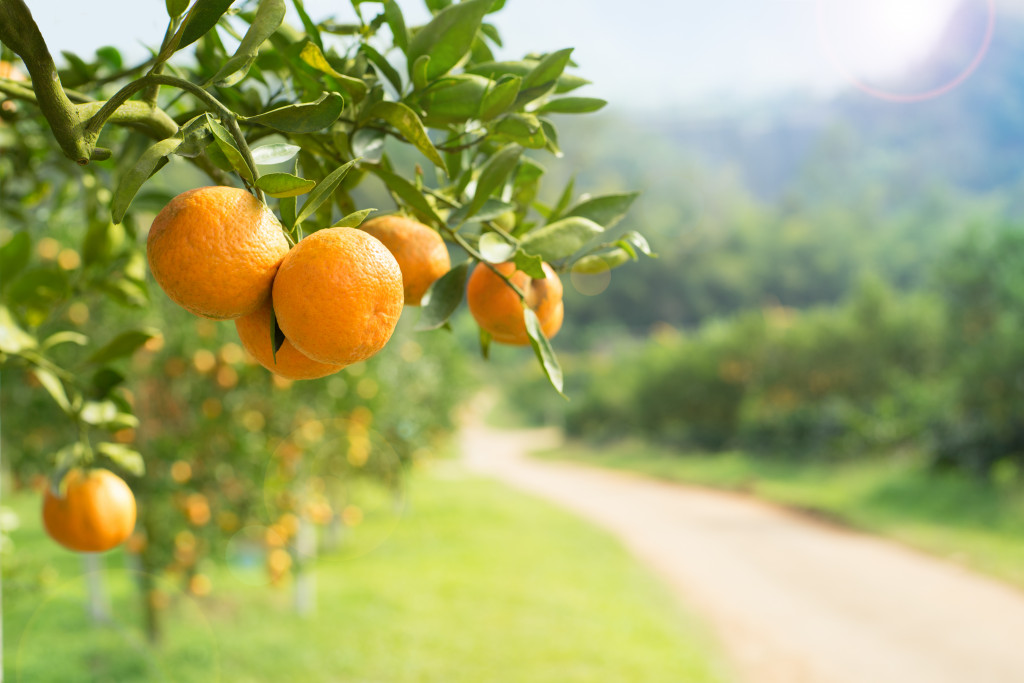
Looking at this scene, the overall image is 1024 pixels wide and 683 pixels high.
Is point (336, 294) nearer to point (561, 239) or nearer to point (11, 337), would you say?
point (561, 239)

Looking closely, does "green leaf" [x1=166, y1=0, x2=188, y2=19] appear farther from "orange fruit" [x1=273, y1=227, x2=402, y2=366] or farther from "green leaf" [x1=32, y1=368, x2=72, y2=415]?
"green leaf" [x1=32, y1=368, x2=72, y2=415]

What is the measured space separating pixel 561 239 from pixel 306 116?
0.20 meters

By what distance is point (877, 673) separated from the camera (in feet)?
11.9

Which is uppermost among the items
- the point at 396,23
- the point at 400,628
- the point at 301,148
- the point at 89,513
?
the point at 396,23

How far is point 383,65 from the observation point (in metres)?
0.59

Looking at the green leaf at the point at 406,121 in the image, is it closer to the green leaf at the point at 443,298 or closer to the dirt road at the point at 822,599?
the green leaf at the point at 443,298

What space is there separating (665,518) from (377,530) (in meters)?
2.72

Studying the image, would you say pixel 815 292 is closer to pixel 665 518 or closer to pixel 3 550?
pixel 665 518

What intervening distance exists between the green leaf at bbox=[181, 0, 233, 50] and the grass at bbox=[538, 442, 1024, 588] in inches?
214

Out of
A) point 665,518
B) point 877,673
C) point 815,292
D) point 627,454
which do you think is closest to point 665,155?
point 815,292

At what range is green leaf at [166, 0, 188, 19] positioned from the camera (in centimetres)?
46

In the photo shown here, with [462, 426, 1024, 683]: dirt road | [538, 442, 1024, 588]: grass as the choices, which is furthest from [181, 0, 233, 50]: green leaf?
A: [538, 442, 1024, 588]: grass

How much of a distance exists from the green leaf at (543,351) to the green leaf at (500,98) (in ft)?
0.47

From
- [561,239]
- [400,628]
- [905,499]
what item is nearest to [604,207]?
[561,239]
